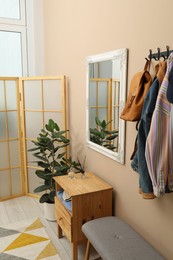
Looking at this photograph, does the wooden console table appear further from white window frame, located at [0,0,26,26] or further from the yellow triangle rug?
white window frame, located at [0,0,26,26]

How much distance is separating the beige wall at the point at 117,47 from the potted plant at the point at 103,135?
0.46 feet

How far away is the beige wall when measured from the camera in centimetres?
153

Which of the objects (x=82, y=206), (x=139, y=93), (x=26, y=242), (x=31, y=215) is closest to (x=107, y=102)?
(x=139, y=93)

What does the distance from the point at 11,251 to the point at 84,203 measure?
90cm

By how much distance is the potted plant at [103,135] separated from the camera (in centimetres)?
206

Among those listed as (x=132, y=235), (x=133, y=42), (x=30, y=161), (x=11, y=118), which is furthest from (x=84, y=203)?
(x=11, y=118)

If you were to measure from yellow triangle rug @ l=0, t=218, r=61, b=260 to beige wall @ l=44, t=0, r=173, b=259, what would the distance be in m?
0.77

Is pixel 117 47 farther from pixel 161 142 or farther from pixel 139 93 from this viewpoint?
pixel 161 142

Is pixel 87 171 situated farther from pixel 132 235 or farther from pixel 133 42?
pixel 133 42

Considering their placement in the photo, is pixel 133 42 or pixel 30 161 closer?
pixel 133 42

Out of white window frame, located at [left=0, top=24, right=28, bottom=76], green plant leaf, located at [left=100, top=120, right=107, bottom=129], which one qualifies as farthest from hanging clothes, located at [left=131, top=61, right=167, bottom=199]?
white window frame, located at [left=0, top=24, right=28, bottom=76]

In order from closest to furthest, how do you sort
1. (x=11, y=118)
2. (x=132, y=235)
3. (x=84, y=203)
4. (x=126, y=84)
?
(x=132, y=235) < (x=126, y=84) < (x=84, y=203) < (x=11, y=118)

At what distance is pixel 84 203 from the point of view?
1.94 meters

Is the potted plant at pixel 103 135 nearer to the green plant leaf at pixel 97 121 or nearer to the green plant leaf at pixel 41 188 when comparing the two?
the green plant leaf at pixel 97 121
